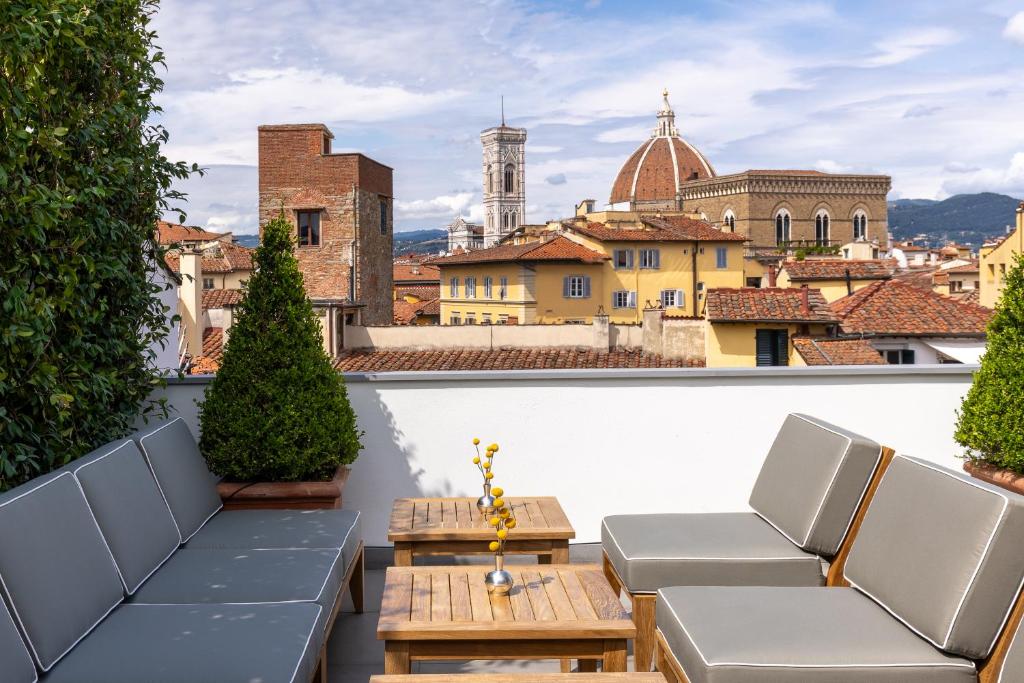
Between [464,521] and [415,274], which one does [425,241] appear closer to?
[415,274]

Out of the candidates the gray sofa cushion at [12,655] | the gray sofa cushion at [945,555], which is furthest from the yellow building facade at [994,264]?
the gray sofa cushion at [12,655]

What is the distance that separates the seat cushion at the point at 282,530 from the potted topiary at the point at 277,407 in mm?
176

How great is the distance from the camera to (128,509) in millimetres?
2869

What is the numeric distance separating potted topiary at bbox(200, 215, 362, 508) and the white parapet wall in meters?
0.40

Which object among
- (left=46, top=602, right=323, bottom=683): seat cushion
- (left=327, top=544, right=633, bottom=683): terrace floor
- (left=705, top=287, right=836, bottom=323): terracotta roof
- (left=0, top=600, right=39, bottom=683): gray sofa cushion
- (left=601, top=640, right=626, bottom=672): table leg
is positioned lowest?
(left=327, top=544, right=633, bottom=683): terrace floor

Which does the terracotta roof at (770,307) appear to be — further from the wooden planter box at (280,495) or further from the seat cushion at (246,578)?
the seat cushion at (246,578)

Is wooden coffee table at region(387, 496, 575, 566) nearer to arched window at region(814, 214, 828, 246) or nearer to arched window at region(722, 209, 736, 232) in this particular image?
arched window at region(722, 209, 736, 232)

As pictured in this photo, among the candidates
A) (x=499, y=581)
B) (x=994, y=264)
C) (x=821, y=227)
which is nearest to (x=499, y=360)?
(x=994, y=264)

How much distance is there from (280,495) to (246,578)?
1.06 meters

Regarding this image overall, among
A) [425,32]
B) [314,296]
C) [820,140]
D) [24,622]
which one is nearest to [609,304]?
[314,296]

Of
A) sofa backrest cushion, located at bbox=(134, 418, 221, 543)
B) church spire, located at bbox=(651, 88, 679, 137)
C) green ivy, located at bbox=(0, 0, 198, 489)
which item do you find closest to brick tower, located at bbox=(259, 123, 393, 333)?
green ivy, located at bbox=(0, 0, 198, 489)

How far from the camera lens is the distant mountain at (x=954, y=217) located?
4658 inches

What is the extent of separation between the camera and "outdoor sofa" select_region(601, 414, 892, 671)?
317 cm

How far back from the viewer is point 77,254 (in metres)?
3.23
